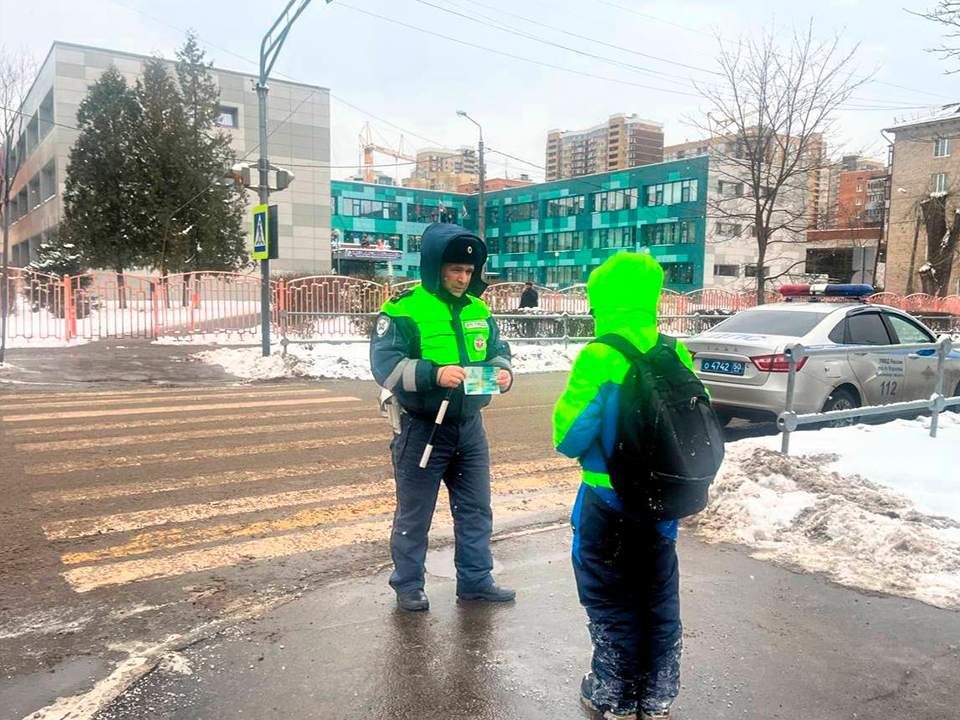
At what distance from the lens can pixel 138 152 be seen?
27.4 metres

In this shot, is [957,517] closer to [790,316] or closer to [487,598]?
[487,598]

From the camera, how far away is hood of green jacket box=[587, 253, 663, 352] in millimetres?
2570

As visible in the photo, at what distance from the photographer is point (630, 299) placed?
2.59 metres

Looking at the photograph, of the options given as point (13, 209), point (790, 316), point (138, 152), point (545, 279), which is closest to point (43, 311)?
point (138, 152)

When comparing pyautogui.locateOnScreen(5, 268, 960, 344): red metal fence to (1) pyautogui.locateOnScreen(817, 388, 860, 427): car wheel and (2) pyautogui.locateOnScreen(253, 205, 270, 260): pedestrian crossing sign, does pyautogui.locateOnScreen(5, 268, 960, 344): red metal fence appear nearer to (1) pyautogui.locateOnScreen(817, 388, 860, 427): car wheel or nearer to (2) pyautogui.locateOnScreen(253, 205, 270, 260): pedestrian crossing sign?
(2) pyautogui.locateOnScreen(253, 205, 270, 260): pedestrian crossing sign

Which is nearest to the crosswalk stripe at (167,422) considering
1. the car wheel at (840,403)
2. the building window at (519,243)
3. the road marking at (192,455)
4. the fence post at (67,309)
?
the road marking at (192,455)

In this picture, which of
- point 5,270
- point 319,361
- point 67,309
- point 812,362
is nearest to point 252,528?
point 812,362

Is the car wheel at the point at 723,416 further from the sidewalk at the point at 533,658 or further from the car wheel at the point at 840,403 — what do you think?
the sidewalk at the point at 533,658

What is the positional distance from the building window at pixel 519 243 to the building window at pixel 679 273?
19261 millimetres

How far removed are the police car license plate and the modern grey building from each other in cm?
3544

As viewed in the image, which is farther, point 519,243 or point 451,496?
point 519,243

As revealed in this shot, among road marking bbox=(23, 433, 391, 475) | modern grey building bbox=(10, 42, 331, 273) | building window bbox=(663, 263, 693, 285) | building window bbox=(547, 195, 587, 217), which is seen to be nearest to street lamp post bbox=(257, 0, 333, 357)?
road marking bbox=(23, 433, 391, 475)

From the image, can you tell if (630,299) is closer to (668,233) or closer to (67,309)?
(67,309)

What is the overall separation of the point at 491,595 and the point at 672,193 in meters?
57.9
